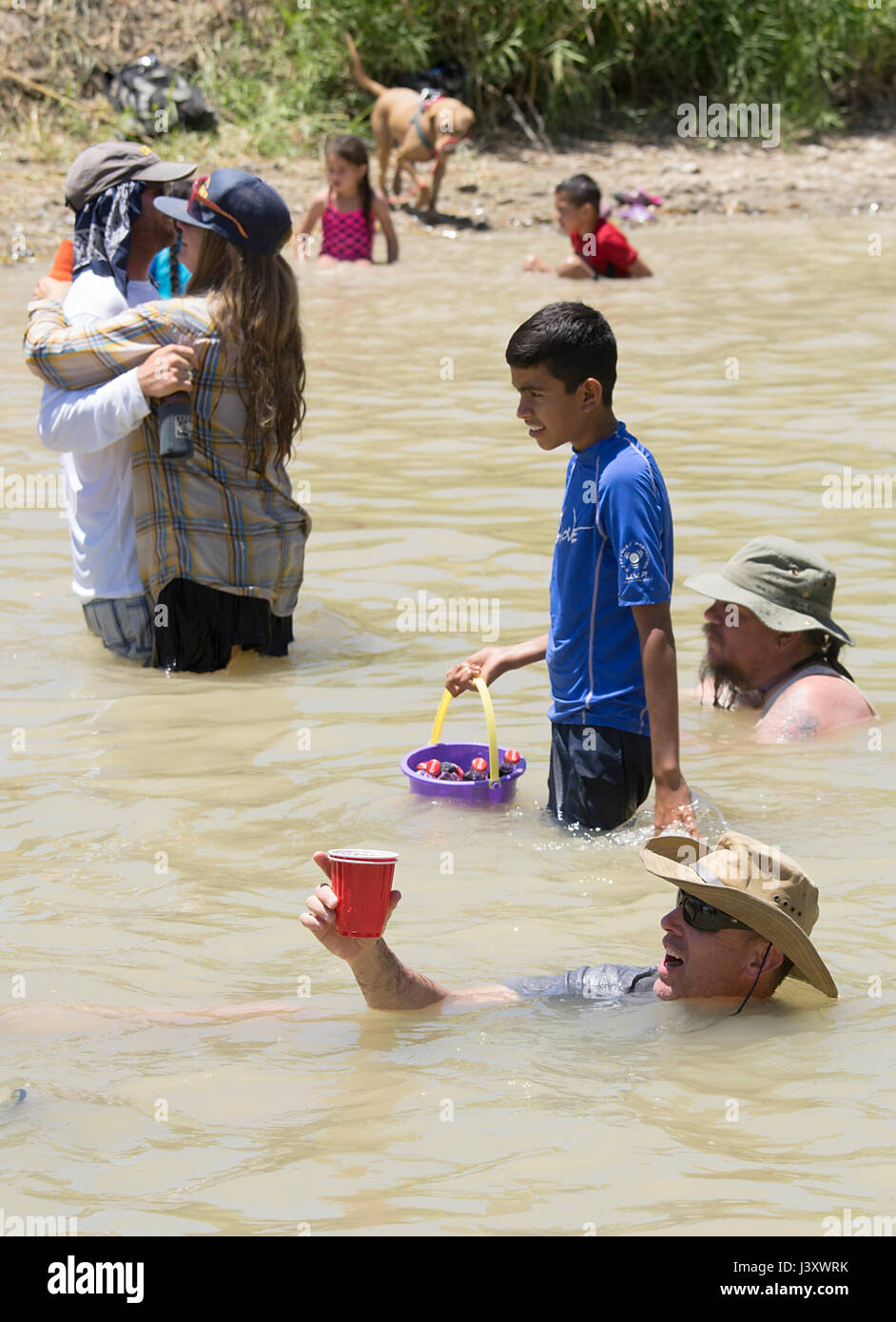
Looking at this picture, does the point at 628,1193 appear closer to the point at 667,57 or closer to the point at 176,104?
the point at 176,104

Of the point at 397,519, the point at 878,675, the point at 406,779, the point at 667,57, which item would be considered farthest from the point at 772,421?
the point at 667,57

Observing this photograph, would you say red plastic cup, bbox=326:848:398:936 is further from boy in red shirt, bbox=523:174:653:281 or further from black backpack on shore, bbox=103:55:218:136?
black backpack on shore, bbox=103:55:218:136

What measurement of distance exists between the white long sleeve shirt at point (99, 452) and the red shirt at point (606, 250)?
27.2 ft

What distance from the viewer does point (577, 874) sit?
16.2ft

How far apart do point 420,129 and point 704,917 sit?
14.6m

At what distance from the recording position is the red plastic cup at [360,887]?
349cm

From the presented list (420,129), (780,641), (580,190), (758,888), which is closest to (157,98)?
(420,129)

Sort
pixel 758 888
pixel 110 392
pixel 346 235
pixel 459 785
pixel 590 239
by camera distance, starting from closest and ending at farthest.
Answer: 1. pixel 758 888
2. pixel 459 785
3. pixel 110 392
4. pixel 590 239
5. pixel 346 235

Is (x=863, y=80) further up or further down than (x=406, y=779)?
further up

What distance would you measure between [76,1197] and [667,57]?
68.4 feet

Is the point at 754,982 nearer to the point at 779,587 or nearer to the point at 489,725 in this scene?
the point at 489,725

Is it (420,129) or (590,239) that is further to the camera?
(420,129)

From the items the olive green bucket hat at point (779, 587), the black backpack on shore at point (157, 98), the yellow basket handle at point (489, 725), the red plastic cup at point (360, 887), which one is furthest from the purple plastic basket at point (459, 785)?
the black backpack on shore at point (157, 98)

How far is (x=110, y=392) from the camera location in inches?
226
